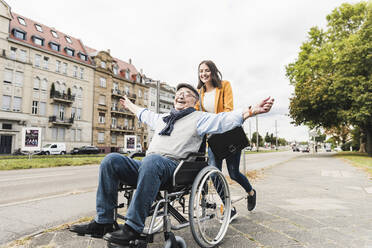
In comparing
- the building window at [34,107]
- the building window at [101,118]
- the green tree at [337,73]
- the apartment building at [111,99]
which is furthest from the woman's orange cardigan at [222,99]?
the building window at [101,118]

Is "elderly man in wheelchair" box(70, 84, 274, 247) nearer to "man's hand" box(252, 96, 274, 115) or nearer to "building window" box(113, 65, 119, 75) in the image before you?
"man's hand" box(252, 96, 274, 115)

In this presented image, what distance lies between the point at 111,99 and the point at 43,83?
11.7 metres

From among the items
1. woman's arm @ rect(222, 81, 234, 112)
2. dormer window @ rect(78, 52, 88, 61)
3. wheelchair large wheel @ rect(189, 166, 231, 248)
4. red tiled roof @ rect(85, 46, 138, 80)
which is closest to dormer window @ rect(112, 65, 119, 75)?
red tiled roof @ rect(85, 46, 138, 80)

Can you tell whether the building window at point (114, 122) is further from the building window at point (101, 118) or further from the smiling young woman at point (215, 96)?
the smiling young woman at point (215, 96)

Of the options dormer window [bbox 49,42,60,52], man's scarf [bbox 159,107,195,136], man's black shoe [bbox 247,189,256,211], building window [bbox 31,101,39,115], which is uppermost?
dormer window [bbox 49,42,60,52]

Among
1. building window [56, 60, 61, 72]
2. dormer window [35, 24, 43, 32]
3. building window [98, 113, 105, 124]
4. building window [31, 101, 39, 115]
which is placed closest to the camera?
building window [31, 101, 39, 115]

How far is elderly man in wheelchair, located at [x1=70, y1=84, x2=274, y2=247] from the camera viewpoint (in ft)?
6.32

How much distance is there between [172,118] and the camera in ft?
8.36

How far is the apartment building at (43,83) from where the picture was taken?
2986 centimetres

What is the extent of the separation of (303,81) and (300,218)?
26062mm

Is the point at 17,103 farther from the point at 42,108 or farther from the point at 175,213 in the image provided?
the point at 175,213

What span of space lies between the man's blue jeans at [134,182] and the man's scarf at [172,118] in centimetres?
38

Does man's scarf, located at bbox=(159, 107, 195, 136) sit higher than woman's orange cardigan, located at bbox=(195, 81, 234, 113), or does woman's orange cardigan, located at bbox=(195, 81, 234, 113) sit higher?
woman's orange cardigan, located at bbox=(195, 81, 234, 113)

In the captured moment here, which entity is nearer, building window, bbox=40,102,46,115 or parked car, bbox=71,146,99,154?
parked car, bbox=71,146,99,154
